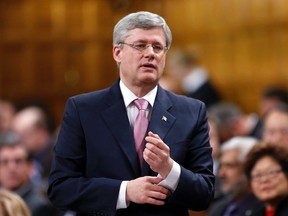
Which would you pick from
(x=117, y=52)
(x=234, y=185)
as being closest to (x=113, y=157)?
(x=117, y=52)

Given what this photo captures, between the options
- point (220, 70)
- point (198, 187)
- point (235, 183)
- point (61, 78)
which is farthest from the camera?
point (61, 78)

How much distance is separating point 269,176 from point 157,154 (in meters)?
2.05

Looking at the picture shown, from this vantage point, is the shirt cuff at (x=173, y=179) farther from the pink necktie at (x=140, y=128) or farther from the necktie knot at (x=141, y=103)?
the necktie knot at (x=141, y=103)

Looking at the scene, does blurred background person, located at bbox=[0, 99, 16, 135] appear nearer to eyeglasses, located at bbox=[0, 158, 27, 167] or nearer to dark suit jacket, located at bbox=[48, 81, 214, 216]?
eyeglasses, located at bbox=[0, 158, 27, 167]

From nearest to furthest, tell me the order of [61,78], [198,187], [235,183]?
[198,187] → [235,183] → [61,78]

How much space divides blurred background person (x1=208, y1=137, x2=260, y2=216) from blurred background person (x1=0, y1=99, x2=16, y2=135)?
4.77 m

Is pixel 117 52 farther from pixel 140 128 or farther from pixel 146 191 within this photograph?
pixel 146 191

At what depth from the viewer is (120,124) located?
3842 millimetres

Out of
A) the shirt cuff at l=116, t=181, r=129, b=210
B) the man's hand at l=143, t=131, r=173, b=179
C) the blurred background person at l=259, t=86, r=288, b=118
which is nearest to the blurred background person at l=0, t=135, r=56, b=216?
the blurred background person at l=259, t=86, r=288, b=118

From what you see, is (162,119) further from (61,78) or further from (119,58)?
(61,78)

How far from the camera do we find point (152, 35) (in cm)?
381

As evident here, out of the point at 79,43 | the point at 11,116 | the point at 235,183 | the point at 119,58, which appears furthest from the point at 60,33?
the point at 119,58

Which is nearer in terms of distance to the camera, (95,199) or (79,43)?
(95,199)

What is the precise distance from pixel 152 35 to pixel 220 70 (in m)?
8.42
